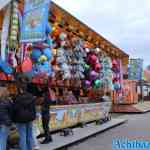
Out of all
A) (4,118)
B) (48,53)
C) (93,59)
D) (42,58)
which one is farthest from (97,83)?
(4,118)

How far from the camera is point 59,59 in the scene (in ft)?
45.7

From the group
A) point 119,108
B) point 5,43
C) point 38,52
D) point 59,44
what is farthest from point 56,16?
point 119,108

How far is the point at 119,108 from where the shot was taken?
31141 mm

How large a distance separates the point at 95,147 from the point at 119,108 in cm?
1909

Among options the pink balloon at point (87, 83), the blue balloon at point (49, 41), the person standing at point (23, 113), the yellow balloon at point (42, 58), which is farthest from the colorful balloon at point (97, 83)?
the person standing at point (23, 113)

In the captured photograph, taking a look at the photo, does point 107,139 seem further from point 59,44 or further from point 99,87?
point 99,87

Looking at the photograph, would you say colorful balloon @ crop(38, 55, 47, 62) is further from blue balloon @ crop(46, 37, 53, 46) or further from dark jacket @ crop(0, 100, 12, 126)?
dark jacket @ crop(0, 100, 12, 126)

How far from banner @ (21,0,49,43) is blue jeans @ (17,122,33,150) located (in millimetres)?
2040

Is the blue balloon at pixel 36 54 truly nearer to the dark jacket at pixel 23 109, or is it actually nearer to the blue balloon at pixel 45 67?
the blue balloon at pixel 45 67

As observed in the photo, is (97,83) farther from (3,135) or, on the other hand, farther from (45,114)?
(3,135)

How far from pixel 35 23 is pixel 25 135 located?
8.66 ft

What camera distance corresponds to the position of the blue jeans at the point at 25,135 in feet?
31.7

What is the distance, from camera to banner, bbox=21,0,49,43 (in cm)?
1041

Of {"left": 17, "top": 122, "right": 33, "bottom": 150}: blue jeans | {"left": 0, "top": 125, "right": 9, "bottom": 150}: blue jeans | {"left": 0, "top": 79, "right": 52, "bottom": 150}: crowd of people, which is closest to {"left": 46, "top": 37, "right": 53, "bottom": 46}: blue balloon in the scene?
{"left": 0, "top": 79, "right": 52, "bottom": 150}: crowd of people
